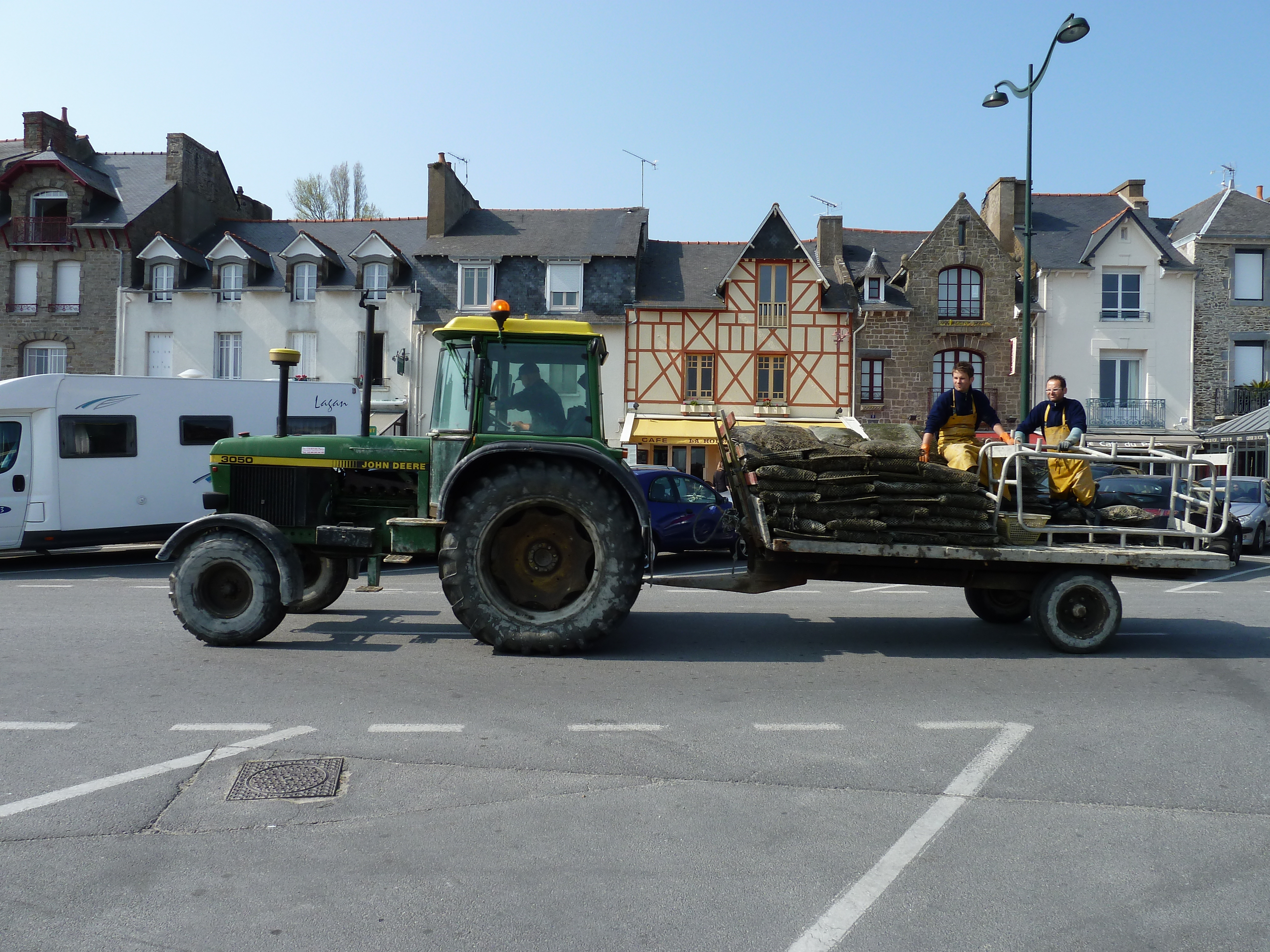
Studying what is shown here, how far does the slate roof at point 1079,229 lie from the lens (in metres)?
30.5

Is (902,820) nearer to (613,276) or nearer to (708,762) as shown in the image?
(708,762)

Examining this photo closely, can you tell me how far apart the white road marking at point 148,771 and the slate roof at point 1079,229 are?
97.7 ft

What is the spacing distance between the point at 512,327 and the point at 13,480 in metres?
9.47

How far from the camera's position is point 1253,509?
1706 centimetres

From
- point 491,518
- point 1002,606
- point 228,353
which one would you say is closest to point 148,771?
point 491,518

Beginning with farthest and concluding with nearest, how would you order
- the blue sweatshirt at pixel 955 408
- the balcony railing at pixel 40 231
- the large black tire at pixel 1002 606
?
the balcony railing at pixel 40 231 < the large black tire at pixel 1002 606 < the blue sweatshirt at pixel 955 408

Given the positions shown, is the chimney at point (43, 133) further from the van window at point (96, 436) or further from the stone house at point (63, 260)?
the van window at point (96, 436)

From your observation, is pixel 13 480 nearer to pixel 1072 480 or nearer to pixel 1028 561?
pixel 1028 561

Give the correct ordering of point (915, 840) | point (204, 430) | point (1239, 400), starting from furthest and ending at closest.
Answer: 1. point (1239, 400)
2. point (204, 430)
3. point (915, 840)

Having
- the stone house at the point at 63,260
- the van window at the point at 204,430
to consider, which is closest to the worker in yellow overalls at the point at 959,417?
the van window at the point at 204,430

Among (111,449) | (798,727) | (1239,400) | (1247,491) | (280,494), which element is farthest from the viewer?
(1239,400)

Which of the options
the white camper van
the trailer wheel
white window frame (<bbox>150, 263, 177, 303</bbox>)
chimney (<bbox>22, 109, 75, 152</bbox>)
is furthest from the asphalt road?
chimney (<bbox>22, 109, 75, 152</bbox>)

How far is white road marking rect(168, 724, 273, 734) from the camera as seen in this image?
5.17 metres

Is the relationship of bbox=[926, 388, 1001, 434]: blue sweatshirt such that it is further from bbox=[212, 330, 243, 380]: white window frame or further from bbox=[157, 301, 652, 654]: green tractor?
bbox=[212, 330, 243, 380]: white window frame
